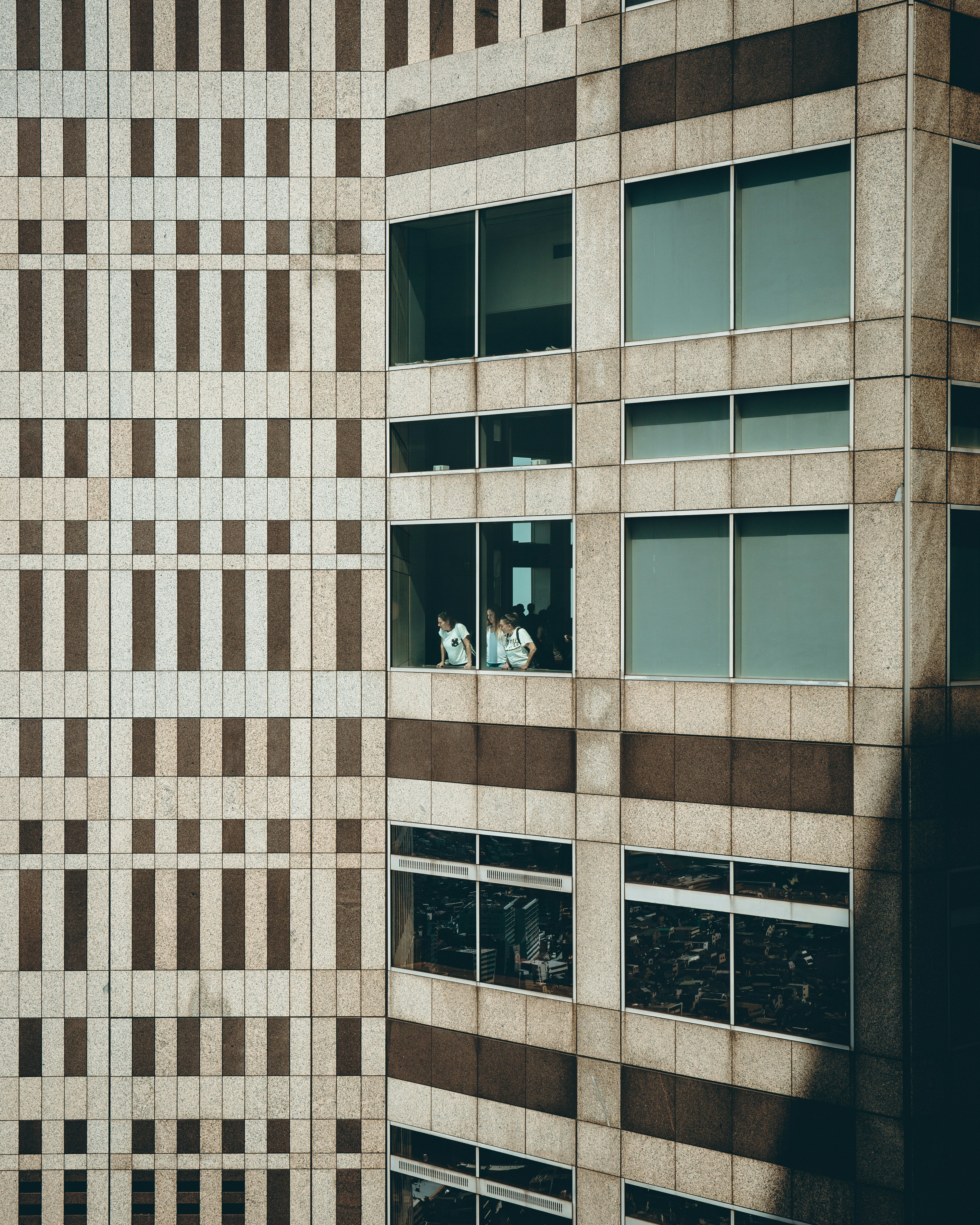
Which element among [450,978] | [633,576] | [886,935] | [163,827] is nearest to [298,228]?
[633,576]

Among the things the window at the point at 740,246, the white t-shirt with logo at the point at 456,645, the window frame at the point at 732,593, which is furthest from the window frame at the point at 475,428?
the white t-shirt with logo at the point at 456,645

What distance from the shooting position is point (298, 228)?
43.9 feet

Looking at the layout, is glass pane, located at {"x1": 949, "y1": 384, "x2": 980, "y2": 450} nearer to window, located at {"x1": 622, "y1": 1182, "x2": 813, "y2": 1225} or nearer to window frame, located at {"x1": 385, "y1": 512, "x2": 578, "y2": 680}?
window frame, located at {"x1": 385, "y1": 512, "x2": 578, "y2": 680}

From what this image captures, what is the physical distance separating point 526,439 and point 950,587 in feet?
19.2

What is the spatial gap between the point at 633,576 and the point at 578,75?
696cm

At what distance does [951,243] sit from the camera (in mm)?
10656

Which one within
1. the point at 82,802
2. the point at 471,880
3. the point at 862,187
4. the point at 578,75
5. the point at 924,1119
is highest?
the point at 578,75

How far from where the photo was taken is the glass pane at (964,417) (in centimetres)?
1072

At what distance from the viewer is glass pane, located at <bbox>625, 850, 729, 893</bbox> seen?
11.4 m

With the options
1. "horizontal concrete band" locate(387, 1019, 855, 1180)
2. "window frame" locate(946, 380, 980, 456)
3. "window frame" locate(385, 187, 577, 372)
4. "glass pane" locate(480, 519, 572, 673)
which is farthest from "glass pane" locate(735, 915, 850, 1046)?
"window frame" locate(385, 187, 577, 372)

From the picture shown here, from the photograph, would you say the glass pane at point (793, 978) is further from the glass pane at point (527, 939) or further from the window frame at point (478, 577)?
the window frame at point (478, 577)

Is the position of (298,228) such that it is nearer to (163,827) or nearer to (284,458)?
(284,458)

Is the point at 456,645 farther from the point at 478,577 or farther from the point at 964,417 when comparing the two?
the point at 964,417

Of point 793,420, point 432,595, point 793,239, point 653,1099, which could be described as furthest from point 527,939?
point 793,239
